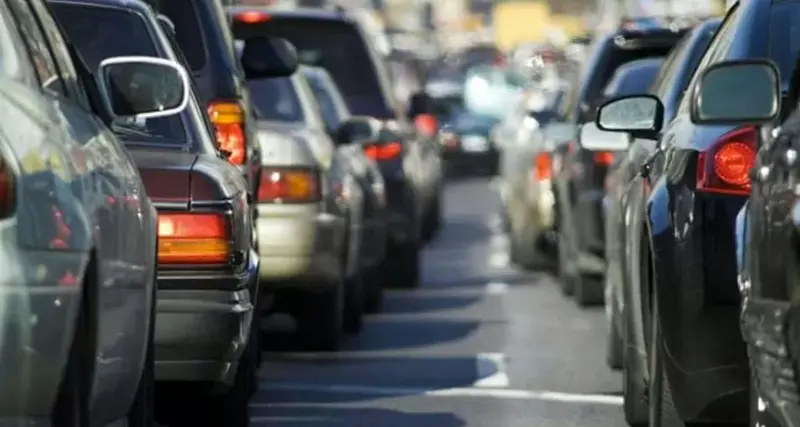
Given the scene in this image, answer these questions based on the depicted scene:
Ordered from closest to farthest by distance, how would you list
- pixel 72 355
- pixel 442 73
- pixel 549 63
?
Result: pixel 72 355 < pixel 549 63 < pixel 442 73

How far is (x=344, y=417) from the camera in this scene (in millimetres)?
11664

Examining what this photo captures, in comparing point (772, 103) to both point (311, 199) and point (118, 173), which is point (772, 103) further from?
point (311, 199)

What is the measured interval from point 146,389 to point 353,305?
7.14 meters

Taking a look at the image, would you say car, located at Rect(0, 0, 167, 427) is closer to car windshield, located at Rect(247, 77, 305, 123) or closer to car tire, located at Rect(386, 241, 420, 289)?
car windshield, located at Rect(247, 77, 305, 123)

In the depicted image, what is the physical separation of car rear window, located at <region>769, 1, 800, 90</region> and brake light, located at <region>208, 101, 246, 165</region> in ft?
11.5

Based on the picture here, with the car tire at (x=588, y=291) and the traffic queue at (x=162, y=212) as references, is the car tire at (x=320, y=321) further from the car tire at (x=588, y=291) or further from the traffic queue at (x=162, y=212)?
the car tire at (x=588, y=291)

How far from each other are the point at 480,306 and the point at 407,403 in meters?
6.75

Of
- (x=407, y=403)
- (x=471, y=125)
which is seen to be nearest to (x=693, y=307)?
(x=407, y=403)

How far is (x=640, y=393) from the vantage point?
34.5 ft

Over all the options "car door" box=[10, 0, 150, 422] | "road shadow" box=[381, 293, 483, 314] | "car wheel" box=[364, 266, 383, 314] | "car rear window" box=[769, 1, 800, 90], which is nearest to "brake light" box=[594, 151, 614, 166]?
"car wheel" box=[364, 266, 383, 314]

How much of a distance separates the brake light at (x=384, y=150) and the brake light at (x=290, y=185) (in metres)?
5.45

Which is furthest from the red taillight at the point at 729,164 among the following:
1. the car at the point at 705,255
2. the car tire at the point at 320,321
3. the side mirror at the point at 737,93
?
the car tire at the point at 320,321

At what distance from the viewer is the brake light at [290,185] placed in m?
14.0

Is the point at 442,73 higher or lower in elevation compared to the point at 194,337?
lower
